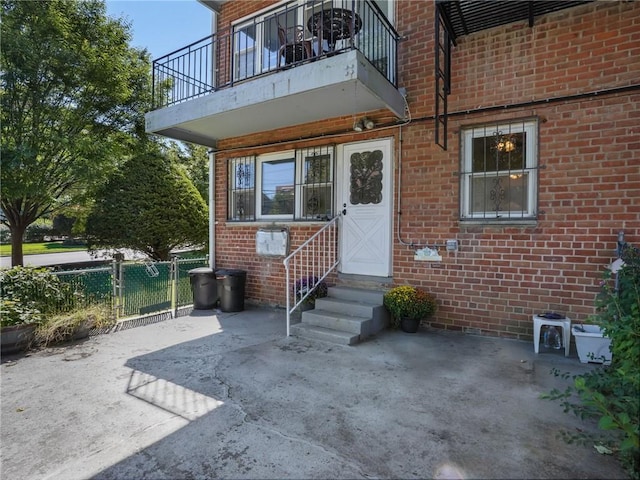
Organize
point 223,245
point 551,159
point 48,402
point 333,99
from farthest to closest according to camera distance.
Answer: point 223,245, point 333,99, point 551,159, point 48,402

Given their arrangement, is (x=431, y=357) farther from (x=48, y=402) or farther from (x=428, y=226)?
(x=48, y=402)

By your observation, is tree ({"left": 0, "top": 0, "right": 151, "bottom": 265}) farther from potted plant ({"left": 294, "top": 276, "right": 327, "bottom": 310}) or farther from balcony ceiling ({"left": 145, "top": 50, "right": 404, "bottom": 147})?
potted plant ({"left": 294, "top": 276, "right": 327, "bottom": 310})

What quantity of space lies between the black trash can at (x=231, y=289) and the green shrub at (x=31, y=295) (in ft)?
7.24

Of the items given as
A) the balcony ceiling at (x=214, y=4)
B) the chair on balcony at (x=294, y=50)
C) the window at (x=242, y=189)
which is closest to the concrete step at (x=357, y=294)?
the window at (x=242, y=189)

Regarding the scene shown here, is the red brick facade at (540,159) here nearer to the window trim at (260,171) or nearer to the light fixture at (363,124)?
the light fixture at (363,124)

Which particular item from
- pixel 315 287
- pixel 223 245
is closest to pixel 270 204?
A: pixel 223 245

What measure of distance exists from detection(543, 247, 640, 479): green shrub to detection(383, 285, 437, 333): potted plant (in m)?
1.97

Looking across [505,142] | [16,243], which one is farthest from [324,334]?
[16,243]

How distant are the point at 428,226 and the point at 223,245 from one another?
4.31 metres

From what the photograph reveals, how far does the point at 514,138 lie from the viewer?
4723 millimetres

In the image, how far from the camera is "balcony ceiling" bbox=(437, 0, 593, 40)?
426 cm

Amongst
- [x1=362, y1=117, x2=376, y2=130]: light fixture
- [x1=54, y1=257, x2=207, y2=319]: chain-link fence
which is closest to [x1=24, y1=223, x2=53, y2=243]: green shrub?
[x1=54, y1=257, x2=207, y2=319]: chain-link fence

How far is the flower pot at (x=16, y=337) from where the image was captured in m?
4.27

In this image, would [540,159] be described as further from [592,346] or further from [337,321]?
[337,321]
